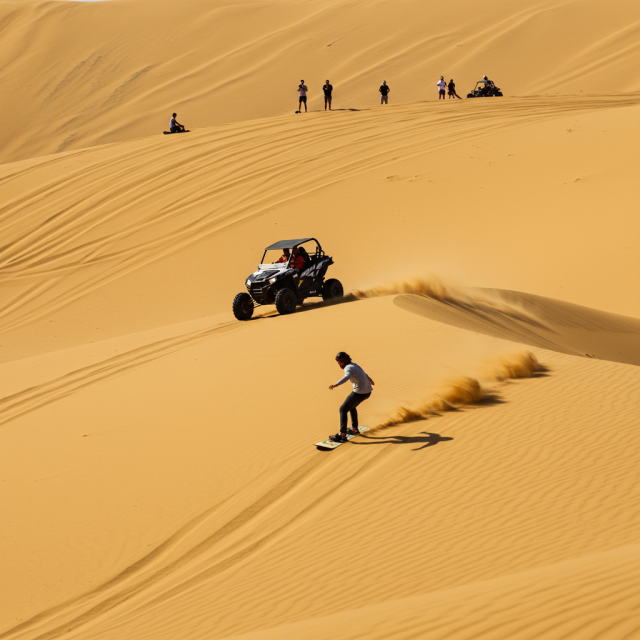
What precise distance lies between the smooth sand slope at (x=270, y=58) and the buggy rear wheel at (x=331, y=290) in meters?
24.3

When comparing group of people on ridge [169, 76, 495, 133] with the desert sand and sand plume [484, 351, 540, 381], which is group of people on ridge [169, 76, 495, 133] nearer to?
the desert sand

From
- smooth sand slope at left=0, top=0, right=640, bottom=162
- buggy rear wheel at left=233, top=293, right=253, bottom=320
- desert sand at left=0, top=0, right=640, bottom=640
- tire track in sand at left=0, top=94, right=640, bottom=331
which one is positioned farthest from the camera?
smooth sand slope at left=0, top=0, right=640, bottom=162

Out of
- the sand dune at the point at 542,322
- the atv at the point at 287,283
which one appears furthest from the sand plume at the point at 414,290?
the atv at the point at 287,283

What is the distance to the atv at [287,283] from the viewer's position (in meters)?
14.1

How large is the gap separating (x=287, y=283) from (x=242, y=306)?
106cm

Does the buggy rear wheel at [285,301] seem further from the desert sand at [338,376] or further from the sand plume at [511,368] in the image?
the sand plume at [511,368]

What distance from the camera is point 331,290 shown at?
1506 cm

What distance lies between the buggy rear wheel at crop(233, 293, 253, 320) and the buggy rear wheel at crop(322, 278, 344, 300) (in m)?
1.50

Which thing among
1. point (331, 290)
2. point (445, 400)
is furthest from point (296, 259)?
point (445, 400)

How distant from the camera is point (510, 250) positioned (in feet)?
65.5

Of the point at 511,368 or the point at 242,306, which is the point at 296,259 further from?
the point at 511,368

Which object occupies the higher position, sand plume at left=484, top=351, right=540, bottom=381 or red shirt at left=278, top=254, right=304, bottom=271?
red shirt at left=278, top=254, right=304, bottom=271

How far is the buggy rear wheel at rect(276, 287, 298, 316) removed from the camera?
13922 mm

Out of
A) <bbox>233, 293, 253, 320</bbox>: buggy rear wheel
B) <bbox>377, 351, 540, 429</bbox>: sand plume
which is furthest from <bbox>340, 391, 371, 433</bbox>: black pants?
<bbox>233, 293, 253, 320</bbox>: buggy rear wheel
